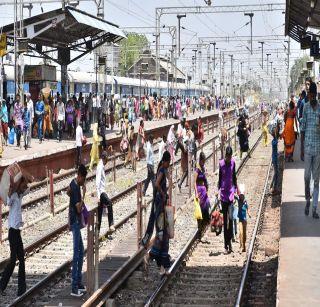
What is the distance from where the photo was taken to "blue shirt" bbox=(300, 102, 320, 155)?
10742 mm

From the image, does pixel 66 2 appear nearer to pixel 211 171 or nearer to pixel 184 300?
pixel 211 171

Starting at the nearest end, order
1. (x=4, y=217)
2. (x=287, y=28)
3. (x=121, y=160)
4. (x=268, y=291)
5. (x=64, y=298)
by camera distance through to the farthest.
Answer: (x=64, y=298) < (x=268, y=291) < (x=4, y=217) < (x=287, y=28) < (x=121, y=160)

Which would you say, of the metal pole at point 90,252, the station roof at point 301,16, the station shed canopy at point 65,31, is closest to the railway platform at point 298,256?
the metal pole at point 90,252

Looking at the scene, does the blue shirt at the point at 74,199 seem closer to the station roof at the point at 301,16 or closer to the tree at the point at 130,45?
the station roof at the point at 301,16

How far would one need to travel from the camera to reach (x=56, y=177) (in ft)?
72.7

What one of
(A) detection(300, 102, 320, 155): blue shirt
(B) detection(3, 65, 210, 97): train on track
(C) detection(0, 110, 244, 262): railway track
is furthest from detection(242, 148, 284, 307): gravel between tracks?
(B) detection(3, 65, 210, 97): train on track

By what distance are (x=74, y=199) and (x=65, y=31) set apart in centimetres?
1868

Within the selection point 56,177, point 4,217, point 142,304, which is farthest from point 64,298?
point 56,177

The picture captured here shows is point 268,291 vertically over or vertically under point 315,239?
under

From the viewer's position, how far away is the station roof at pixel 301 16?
625 inches

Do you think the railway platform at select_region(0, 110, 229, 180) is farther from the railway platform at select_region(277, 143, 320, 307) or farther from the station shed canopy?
the railway platform at select_region(277, 143, 320, 307)

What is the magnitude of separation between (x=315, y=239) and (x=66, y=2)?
54.0 feet

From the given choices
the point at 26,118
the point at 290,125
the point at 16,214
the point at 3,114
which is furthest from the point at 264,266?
the point at 26,118

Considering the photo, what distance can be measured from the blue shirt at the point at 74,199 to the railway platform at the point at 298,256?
8.37ft
